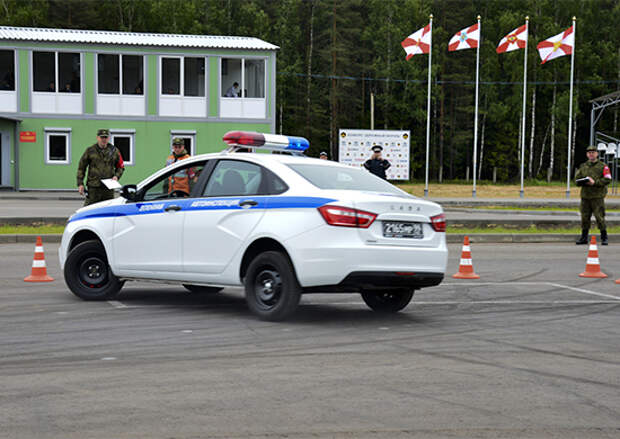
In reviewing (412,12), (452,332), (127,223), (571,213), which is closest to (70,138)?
(571,213)

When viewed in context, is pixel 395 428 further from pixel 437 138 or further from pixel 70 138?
pixel 437 138

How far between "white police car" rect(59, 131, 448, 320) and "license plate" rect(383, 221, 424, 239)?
0.03ft

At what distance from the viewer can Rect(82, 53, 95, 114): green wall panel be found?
39.6 meters

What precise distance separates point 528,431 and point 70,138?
37099 mm

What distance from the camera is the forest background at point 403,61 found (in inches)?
2751

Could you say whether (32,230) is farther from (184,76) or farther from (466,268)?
(184,76)

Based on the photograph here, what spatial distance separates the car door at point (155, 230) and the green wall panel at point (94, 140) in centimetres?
3048

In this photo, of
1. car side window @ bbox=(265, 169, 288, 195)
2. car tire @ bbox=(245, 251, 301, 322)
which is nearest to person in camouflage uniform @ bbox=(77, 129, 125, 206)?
car side window @ bbox=(265, 169, 288, 195)

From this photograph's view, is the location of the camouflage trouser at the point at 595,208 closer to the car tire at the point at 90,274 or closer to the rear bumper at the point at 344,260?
the rear bumper at the point at 344,260

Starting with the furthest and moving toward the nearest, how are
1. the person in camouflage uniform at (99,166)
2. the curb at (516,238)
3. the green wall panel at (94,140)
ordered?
the green wall panel at (94,140), the curb at (516,238), the person in camouflage uniform at (99,166)

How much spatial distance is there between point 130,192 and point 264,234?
6.73 feet

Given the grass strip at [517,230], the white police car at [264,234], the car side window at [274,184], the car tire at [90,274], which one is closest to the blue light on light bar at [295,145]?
the white police car at [264,234]

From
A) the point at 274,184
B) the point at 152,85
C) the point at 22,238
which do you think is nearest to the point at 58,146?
the point at 152,85

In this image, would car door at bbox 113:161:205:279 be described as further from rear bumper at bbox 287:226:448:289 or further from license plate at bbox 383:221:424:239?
license plate at bbox 383:221:424:239
